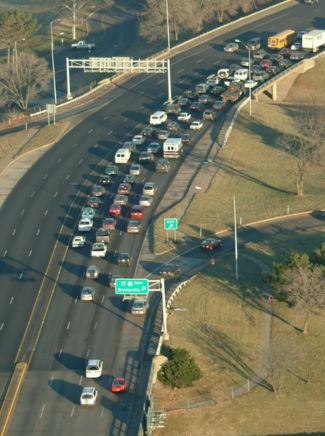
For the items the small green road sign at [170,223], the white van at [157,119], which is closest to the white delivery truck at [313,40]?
the white van at [157,119]

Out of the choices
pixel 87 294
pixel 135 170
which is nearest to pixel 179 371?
pixel 87 294

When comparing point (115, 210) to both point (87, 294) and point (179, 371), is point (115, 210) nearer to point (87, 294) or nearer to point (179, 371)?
point (87, 294)

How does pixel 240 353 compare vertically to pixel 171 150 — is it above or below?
A: below

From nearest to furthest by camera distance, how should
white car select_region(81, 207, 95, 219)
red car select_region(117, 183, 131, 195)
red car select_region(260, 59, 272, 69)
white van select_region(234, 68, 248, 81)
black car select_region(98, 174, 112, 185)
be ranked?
white car select_region(81, 207, 95, 219) → red car select_region(117, 183, 131, 195) → black car select_region(98, 174, 112, 185) → white van select_region(234, 68, 248, 81) → red car select_region(260, 59, 272, 69)

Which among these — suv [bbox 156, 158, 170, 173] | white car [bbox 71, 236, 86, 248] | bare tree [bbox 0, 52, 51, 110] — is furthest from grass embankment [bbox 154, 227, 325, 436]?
bare tree [bbox 0, 52, 51, 110]

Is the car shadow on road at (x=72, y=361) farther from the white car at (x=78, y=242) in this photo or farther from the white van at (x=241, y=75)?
the white van at (x=241, y=75)

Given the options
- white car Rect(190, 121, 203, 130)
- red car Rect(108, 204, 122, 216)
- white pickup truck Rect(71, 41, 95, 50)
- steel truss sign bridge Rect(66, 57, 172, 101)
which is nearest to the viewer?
red car Rect(108, 204, 122, 216)

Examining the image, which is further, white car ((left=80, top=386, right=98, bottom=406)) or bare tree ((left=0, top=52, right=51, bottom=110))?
bare tree ((left=0, top=52, right=51, bottom=110))

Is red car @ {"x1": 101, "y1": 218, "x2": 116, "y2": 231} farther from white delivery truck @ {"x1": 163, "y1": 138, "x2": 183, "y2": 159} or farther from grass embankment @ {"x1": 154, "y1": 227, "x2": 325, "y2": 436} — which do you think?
white delivery truck @ {"x1": 163, "y1": 138, "x2": 183, "y2": 159}
